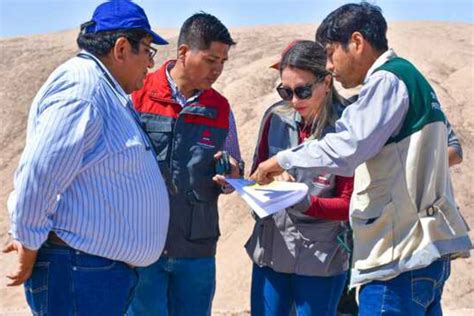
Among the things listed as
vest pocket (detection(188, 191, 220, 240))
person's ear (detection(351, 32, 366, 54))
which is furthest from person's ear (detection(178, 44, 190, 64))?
person's ear (detection(351, 32, 366, 54))

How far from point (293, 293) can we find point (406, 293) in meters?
0.99

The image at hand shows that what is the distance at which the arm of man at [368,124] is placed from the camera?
321 cm

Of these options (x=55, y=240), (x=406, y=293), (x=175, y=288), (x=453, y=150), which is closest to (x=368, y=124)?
(x=406, y=293)

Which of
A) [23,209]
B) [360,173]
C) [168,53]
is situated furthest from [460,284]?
[168,53]

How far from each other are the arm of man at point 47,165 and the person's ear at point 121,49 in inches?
14.7

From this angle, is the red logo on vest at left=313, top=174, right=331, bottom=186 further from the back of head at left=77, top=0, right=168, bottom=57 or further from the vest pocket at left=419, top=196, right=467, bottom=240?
the back of head at left=77, top=0, right=168, bottom=57

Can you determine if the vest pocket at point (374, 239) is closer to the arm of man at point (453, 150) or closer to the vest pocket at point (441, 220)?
the vest pocket at point (441, 220)

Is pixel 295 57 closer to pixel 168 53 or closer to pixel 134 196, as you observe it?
pixel 134 196

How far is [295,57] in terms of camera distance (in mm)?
4055

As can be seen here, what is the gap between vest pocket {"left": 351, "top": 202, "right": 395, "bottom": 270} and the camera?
3.32 m

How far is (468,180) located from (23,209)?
11187 millimetres

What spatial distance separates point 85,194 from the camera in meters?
3.05

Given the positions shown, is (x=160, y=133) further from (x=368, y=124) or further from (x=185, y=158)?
(x=368, y=124)

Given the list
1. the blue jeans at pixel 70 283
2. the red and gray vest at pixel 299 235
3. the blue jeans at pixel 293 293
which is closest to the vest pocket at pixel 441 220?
the red and gray vest at pixel 299 235
